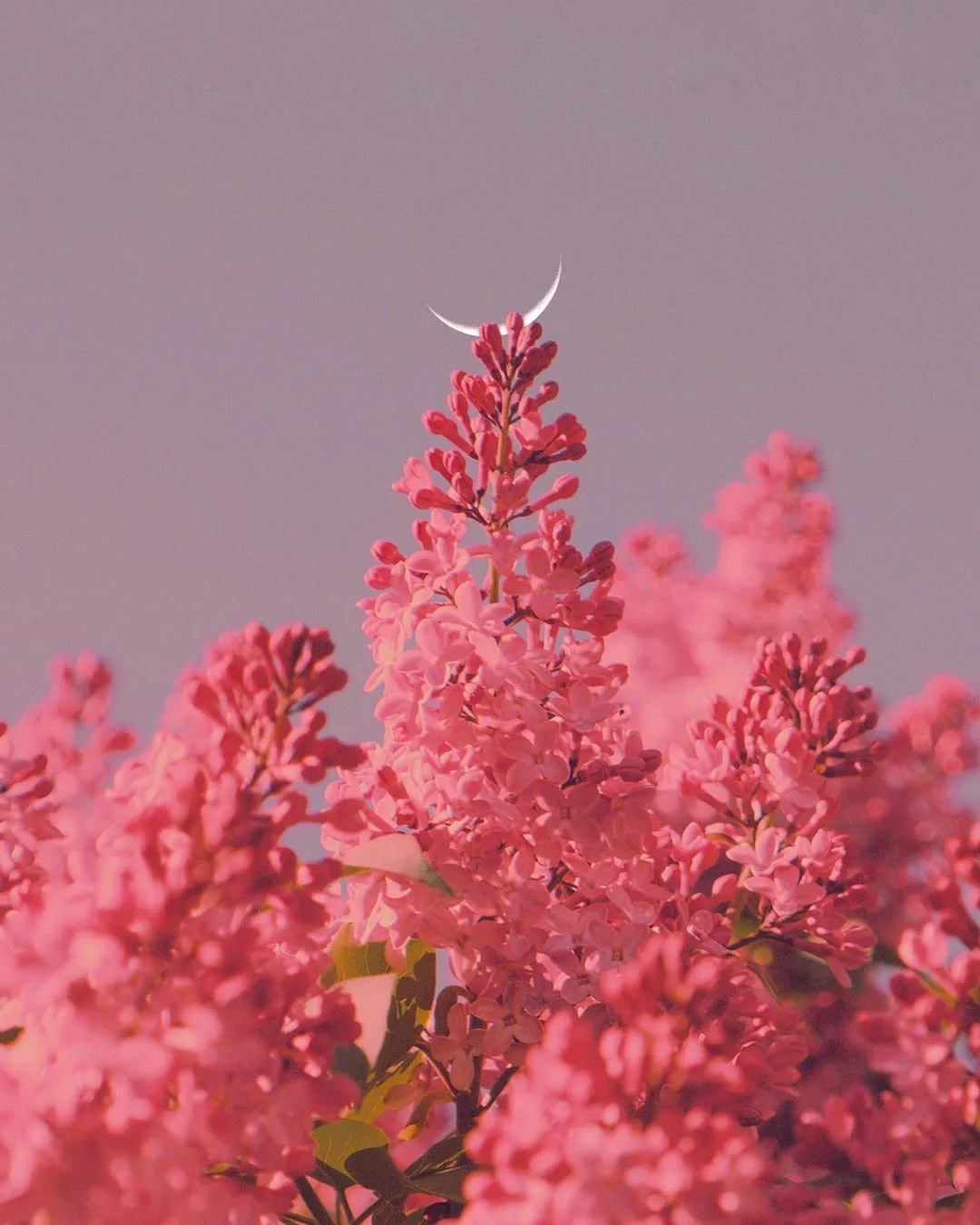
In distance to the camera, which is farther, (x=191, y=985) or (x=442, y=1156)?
(x=442, y=1156)

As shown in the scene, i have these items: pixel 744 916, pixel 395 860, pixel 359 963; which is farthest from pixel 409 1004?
pixel 744 916

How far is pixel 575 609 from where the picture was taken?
4.42 ft

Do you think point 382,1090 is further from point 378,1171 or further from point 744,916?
point 744,916

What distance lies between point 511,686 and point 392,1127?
0.58 metres

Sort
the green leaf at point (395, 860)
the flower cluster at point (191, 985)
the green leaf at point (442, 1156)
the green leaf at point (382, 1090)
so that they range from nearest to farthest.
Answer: the flower cluster at point (191, 985)
the green leaf at point (395, 860)
the green leaf at point (442, 1156)
the green leaf at point (382, 1090)

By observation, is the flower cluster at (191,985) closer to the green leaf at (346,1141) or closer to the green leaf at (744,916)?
the green leaf at (346,1141)

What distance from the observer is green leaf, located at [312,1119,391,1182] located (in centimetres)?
117

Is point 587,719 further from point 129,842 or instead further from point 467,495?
point 129,842

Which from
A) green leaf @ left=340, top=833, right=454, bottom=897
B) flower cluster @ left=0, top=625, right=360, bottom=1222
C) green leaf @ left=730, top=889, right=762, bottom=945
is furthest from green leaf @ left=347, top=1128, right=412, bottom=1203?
green leaf @ left=730, top=889, right=762, bottom=945

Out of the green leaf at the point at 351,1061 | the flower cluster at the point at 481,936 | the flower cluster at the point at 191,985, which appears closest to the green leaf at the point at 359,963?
the flower cluster at the point at 481,936

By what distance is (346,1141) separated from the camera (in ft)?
3.92

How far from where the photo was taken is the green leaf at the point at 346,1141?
3.84 ft

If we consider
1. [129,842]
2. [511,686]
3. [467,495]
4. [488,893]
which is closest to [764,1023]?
[488,893]

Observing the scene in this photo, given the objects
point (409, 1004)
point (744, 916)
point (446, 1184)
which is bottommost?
point (446, 1184)
